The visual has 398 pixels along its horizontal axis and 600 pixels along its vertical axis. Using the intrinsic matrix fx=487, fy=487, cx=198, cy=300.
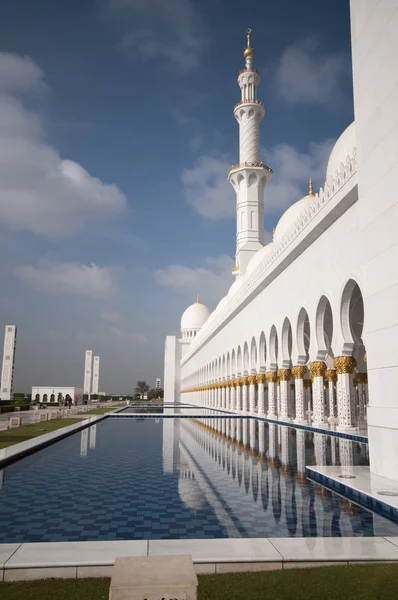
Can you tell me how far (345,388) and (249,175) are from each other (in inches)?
706

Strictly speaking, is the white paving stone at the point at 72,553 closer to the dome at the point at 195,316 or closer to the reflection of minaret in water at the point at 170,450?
the reflection of minaret in water at the point at 170,450

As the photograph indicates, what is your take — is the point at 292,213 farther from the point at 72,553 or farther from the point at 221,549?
the point at 72,553

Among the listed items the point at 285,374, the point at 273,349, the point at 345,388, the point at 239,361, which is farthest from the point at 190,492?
the point at 239,361

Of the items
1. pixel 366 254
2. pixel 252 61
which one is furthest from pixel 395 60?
pixel 252 61

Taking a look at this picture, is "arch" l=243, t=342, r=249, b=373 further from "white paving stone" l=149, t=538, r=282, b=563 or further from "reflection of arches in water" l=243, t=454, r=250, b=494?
"white paving stone" l=149, t=538, r=282, b=563

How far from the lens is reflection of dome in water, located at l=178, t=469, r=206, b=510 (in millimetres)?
4629

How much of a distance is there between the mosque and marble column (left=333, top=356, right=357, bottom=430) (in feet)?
0.10

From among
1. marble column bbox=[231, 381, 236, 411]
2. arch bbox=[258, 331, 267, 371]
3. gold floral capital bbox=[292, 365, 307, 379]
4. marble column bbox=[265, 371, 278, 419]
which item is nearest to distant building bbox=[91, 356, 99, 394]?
marble column bbox=[231, 381, 236, 411]

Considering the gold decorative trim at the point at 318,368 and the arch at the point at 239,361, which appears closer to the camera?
the gold decorative trim at the point at 318,368

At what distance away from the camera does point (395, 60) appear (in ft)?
19.3

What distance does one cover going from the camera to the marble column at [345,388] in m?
10.7

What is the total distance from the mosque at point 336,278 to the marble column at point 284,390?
0.03 metres

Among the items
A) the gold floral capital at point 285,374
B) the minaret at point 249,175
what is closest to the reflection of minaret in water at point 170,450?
the gold floral capital at point 285,374

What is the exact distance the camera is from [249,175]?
87.5ft
